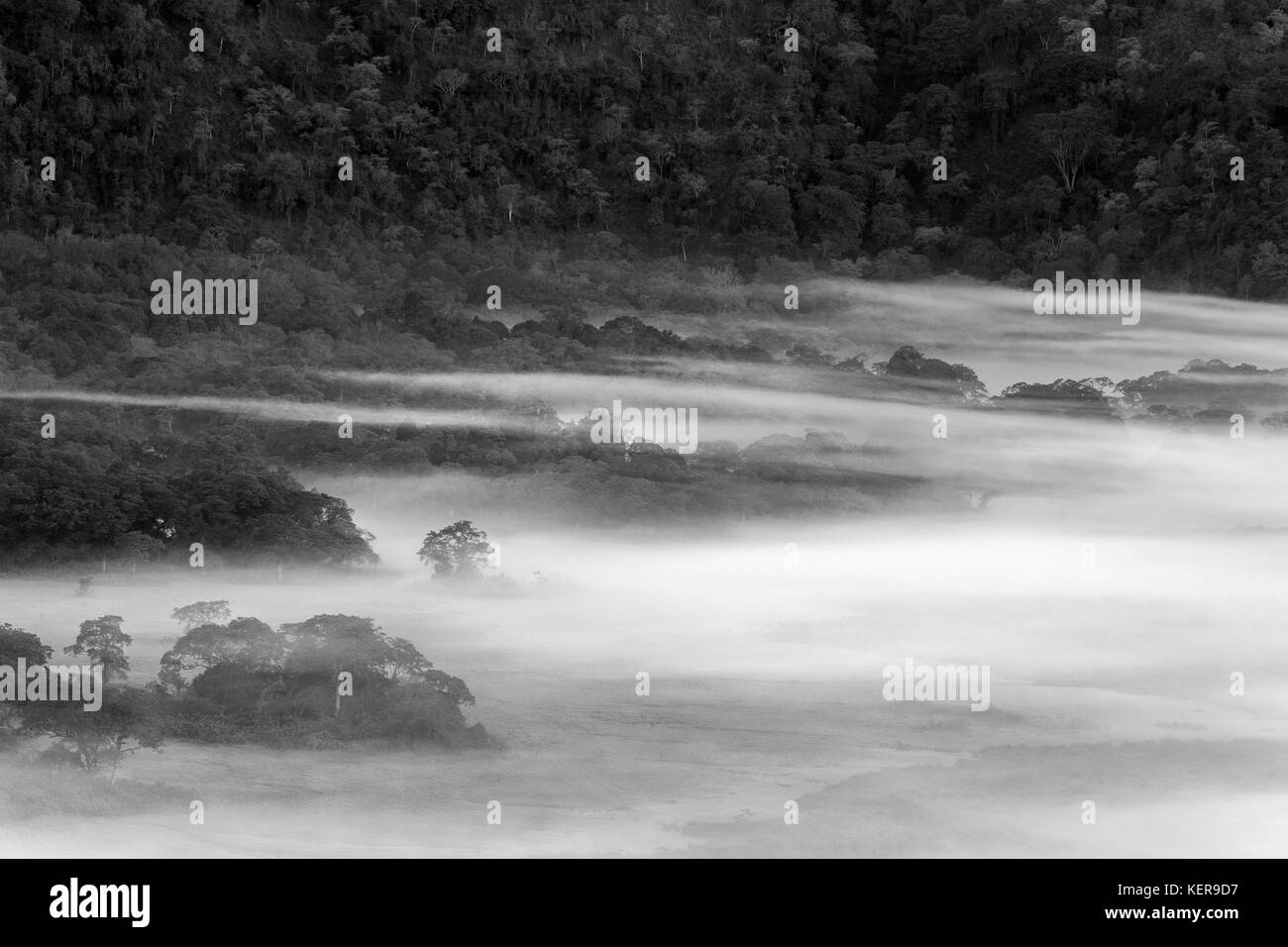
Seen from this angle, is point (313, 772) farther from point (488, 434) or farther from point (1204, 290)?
point (1204, 290)

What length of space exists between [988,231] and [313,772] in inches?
362

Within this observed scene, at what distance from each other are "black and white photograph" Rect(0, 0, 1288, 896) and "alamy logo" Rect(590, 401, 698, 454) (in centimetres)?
6

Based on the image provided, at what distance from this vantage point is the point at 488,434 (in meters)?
22.0

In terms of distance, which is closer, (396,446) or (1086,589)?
(1086,589)

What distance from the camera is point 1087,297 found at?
23328 mm

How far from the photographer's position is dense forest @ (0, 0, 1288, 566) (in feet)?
72.0

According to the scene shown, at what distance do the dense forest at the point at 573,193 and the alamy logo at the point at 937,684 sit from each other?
2618mm

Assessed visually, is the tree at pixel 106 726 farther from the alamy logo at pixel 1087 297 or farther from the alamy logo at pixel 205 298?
the alamy logo at pixel 1087 297

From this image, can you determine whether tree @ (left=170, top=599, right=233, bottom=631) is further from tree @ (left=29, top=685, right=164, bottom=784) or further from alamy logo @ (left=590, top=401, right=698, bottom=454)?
alamy logo @ (left=590, top=401, right=698, bottom=454)

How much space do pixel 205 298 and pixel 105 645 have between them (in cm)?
617

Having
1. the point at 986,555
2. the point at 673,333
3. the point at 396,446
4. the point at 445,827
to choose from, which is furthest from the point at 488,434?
the point at 445,827

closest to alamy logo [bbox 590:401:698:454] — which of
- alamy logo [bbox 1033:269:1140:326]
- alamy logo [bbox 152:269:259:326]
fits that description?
alamy logo [bbox 1033:269:1140:326]

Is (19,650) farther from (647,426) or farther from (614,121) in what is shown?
(614,121)
